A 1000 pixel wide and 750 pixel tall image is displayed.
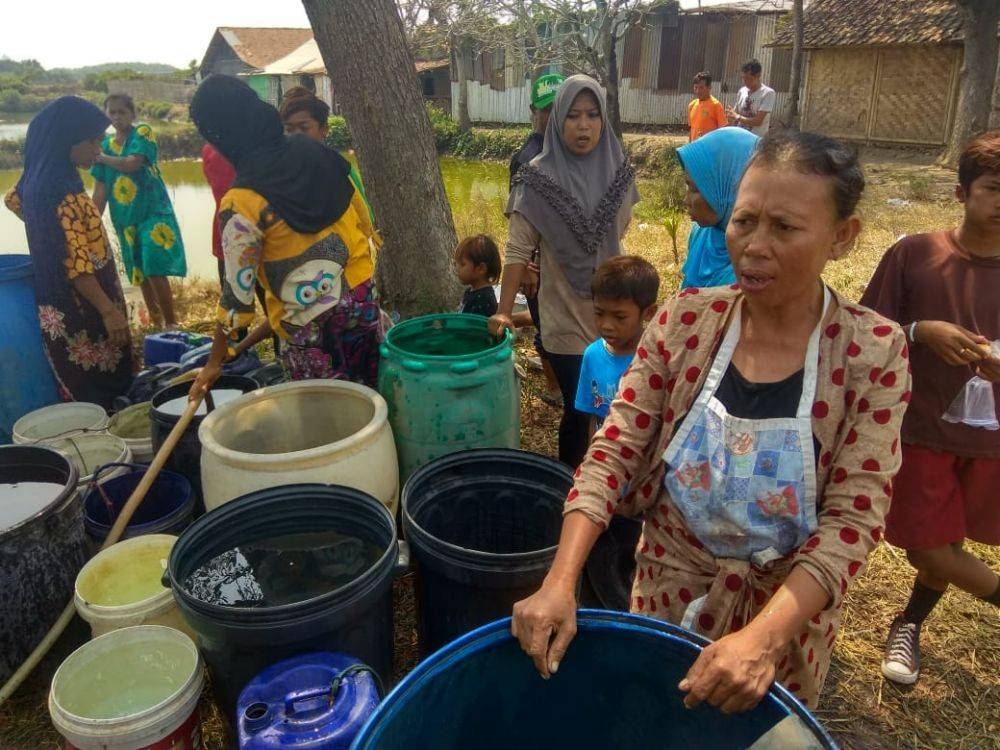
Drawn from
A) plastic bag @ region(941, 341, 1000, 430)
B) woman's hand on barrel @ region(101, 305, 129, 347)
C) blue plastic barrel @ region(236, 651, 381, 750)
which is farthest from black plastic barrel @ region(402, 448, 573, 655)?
woman's hand on barrel @ region(101, 305, 129, 347)

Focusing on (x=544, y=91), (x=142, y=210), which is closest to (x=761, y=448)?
(x=544, y=91)

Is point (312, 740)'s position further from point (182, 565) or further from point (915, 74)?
point (915, 74)

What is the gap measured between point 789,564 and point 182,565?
1.60 m

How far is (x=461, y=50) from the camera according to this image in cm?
2184

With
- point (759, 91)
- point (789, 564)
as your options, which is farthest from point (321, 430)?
point (759, 91)

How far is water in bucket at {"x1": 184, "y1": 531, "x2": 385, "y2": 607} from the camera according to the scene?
2.09 metres

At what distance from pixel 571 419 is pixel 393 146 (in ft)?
6.68

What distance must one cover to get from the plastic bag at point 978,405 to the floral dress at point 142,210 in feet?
16.3

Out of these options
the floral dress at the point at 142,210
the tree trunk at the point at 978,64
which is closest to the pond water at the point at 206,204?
the floral dress at the point at 142,210

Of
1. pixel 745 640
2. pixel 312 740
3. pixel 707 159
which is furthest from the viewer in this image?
pixel 707 159

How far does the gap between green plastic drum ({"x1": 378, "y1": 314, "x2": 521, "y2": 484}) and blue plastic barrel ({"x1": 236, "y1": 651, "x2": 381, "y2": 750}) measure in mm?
1003

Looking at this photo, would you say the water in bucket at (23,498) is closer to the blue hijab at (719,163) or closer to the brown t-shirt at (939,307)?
the blue hijab at (719,163)

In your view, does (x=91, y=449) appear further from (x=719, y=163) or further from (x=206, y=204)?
(x=206, y=204)

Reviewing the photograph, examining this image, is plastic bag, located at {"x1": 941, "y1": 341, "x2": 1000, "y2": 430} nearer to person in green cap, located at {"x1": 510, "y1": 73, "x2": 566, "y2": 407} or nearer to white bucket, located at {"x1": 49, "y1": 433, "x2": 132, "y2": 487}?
person in green cap, located at {"x1": 510, "y1": 73, "x2": 566, "y2": 407}
